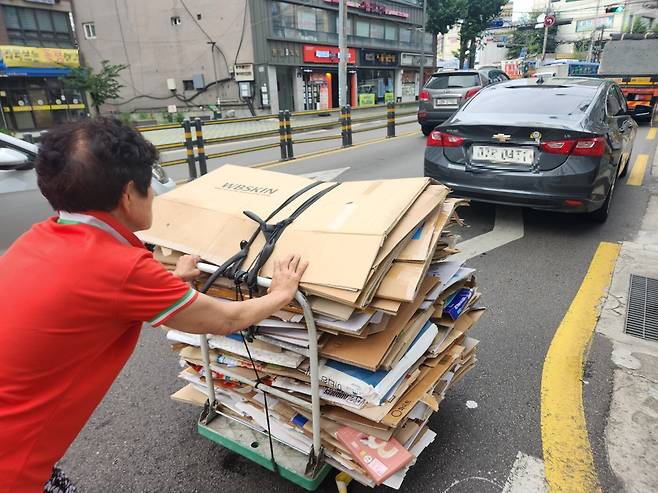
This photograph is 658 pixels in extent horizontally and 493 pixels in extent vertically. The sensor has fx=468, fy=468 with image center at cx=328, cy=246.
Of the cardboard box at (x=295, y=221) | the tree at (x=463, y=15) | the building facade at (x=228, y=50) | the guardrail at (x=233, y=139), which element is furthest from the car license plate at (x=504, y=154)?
the tree at (x=463, y=15)

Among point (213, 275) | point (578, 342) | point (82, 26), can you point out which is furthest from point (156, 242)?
point (82, 26)

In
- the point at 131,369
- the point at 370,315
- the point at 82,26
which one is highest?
the point at 82,26

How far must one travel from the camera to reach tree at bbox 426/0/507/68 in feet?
118

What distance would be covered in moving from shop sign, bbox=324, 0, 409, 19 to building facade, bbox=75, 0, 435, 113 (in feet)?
0.32

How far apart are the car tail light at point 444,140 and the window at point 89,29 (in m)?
36.1

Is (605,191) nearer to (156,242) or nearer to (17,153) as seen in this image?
(156,242)

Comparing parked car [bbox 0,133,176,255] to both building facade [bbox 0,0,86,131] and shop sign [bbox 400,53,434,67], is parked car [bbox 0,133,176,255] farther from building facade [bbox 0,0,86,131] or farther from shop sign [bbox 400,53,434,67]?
shop sign [bbox 400,53,434,67]

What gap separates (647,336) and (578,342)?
47cm

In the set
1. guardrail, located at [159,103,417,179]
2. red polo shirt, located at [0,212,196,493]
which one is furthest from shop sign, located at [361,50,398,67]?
red polo shirt, located at [0,212,196,493]

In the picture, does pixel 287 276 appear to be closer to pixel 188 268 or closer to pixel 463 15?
pixel 188 268

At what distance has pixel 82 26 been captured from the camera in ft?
A: 110

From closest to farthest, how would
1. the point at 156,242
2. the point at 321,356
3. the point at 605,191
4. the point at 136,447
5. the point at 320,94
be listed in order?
the point at 321,356
the point at 156,242
the point at 136,447
the point at 605,191
the point at 320,94

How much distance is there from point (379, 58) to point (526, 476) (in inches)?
1562

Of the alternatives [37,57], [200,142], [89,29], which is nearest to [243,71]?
[37,57]
